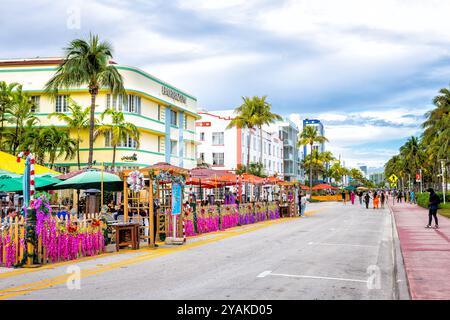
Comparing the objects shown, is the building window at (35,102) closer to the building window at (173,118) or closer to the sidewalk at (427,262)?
the building window at (173,118)

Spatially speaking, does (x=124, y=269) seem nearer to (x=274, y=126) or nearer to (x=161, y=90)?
(x=161, y=90)

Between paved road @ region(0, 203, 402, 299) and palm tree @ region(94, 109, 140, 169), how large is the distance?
71.0ft

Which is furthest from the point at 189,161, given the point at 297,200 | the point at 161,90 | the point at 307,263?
the point at 307,263

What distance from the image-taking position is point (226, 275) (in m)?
10.8

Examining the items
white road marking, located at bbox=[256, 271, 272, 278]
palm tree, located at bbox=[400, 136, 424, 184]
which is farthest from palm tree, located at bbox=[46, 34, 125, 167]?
palm tree, located at bbox=[400, 136, 424, 184]

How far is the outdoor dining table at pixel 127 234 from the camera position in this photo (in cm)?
1590

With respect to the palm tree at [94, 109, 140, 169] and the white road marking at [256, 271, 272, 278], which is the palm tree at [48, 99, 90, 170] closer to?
the palm tree at [94, 109, 140, 169]

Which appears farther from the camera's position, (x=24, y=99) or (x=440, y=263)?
(x=24, y=99)

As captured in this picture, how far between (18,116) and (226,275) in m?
31.7

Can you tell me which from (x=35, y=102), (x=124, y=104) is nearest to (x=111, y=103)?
(x=124, y=104)

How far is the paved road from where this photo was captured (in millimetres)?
8898

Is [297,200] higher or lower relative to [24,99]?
lower
